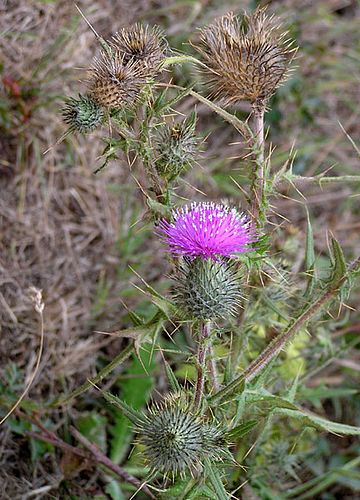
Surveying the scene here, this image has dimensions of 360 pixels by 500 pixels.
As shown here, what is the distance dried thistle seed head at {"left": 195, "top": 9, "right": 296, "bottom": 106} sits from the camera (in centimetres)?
235

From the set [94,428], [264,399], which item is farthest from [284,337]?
[94,428]

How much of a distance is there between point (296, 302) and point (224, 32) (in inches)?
52.4

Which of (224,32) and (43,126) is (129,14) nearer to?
(43,126)

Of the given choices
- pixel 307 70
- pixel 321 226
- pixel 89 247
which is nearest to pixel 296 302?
pixel 89 247

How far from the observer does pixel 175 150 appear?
234 centimetres

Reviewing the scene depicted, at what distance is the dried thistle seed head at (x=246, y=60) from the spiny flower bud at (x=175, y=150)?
23 cm

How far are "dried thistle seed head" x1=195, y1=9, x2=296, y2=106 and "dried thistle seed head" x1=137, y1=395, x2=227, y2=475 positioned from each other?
124 cm

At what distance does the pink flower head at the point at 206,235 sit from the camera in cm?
213

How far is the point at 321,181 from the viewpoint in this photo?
7.87 ft

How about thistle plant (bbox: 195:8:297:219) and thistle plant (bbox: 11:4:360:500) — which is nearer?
thistle plant (bbox: 11:4:360:500)

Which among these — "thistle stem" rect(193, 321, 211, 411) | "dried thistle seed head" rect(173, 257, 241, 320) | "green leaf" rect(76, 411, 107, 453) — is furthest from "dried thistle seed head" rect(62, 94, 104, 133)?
"green leaf" rect(76, 411, 107, 453)

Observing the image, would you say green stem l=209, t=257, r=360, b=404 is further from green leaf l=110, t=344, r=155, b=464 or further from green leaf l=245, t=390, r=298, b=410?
green leaf l=110, t=344, r=155, b=464

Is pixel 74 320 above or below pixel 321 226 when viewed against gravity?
above

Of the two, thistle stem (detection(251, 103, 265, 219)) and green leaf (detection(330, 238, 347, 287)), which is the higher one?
thistle stem (detection(251, 103, 265, 219))
